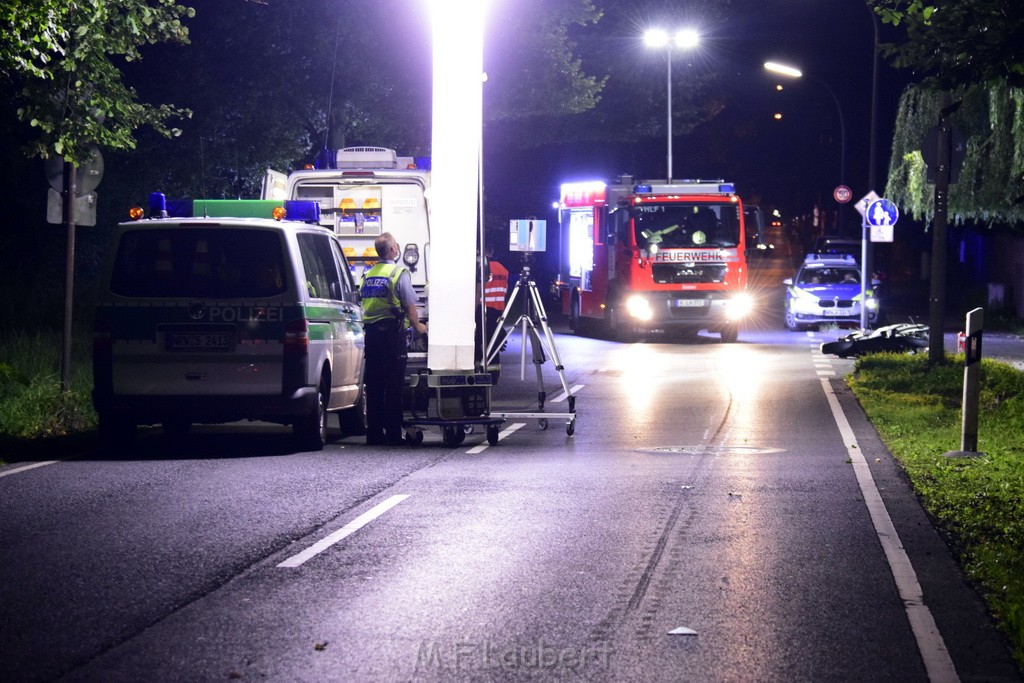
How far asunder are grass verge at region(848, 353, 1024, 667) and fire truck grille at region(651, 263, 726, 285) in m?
8.05

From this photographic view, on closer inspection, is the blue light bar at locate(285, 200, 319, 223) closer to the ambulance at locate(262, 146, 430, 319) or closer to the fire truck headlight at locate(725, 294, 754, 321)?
the ambulance at locate(262, 146, 430, 319)

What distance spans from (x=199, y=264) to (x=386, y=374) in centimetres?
200

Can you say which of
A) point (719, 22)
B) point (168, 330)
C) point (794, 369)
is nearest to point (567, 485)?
point (168, 330)

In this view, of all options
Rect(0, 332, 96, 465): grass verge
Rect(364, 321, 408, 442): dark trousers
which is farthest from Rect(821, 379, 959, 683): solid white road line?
Rect(0, 332, 96, 465): grass verge

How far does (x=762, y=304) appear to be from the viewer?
2141 inches

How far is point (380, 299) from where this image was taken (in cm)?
1470

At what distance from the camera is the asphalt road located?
21.8ft

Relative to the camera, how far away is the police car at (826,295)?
36406 mm

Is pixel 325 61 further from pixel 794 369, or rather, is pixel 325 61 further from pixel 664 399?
pixel 664 399

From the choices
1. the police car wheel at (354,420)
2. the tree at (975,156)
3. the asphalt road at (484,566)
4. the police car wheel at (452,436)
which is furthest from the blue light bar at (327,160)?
the tree at (975,156)

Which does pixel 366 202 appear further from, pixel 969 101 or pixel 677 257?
pixel 677 257

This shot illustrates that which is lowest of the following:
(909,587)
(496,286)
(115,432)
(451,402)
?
(909,587)

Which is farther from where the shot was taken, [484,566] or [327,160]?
[327,160]

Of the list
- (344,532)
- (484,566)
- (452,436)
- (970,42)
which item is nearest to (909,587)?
(484,566)
